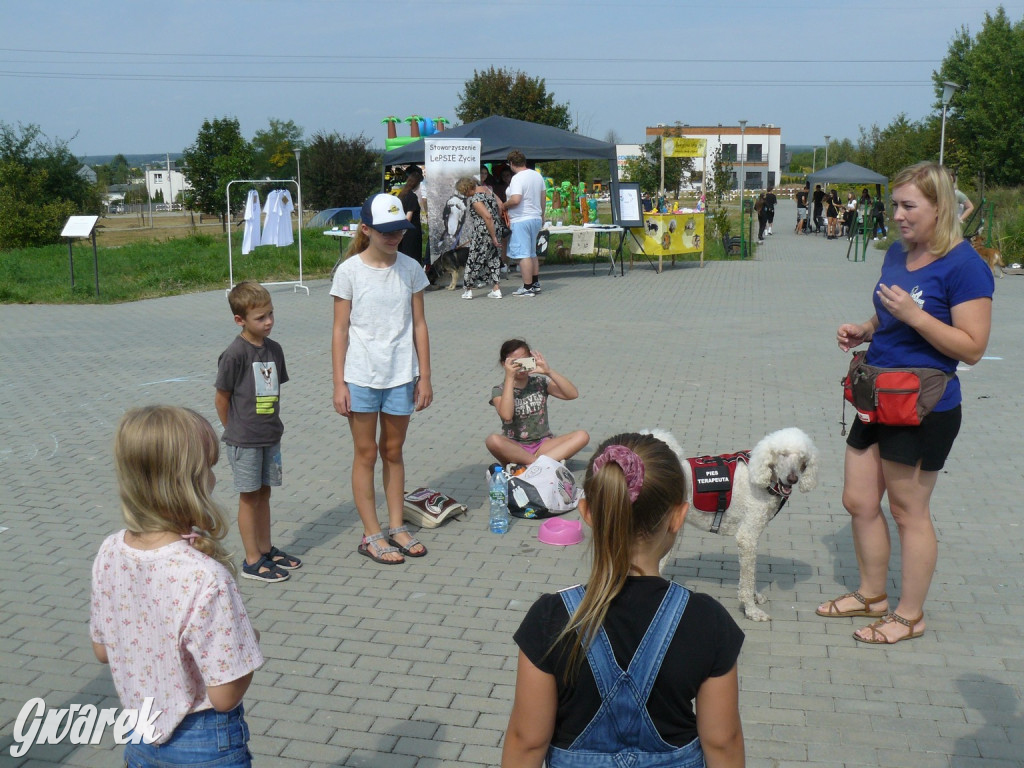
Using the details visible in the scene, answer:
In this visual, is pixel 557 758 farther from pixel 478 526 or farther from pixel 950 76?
pixel 950 76

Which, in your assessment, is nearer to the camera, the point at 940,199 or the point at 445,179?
the point at 940,199

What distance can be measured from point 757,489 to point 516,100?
157 ft

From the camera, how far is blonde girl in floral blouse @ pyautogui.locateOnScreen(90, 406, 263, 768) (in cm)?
214

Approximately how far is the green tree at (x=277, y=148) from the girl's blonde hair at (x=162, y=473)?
212ft

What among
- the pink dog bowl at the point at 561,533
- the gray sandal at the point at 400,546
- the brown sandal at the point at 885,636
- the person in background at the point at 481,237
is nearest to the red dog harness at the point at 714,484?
the brown sandal at the point at 885,636

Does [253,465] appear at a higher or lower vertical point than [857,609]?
higher

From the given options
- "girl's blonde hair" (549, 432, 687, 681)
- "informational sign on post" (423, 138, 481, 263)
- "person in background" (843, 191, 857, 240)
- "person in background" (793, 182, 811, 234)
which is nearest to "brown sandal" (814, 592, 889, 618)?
"girl's blonde hair" (549, 432, 687, 681)

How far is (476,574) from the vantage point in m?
5.05

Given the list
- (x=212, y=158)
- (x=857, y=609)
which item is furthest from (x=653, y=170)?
(x=857, y=609)

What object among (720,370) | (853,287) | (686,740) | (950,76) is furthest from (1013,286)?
(950,76)

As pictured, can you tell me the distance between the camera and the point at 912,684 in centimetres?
383

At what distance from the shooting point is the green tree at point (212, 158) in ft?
151

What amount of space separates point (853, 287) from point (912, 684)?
48.3 ft

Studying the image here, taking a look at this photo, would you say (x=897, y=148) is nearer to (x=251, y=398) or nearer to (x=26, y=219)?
(x=26, y=219)
